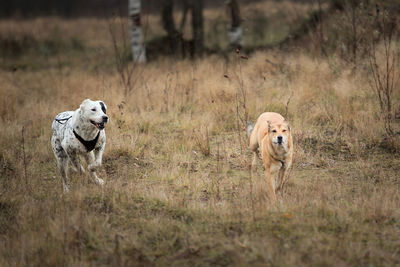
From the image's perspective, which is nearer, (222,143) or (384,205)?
(384,205)

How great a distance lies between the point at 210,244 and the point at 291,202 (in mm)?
1254

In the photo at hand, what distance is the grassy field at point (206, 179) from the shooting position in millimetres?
3811

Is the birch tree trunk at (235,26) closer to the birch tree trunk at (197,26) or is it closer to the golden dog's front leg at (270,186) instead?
the birch tree trunk at (197,26)

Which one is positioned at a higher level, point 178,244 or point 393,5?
point 393,5

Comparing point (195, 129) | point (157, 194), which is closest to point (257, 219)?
point (157, 194)

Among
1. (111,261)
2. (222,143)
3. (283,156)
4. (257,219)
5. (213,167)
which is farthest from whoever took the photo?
(222,143)

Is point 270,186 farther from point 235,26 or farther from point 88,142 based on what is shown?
point 235,26

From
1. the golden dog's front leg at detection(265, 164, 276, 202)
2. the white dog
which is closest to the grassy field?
the golden dog's front leg at detection(265, 164, 276, 202)

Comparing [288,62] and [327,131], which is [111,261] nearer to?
[327,131]

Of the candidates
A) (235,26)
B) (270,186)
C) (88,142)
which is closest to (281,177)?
(270,186)

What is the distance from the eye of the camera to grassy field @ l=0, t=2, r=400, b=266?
3811mm

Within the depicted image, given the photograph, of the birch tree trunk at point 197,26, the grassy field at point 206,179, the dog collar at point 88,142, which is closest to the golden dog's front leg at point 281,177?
the grassy field at point 206,179

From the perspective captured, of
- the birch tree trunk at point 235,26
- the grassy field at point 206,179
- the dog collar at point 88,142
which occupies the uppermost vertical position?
the birch tree trunk at point 235,26

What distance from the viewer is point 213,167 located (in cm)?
620
